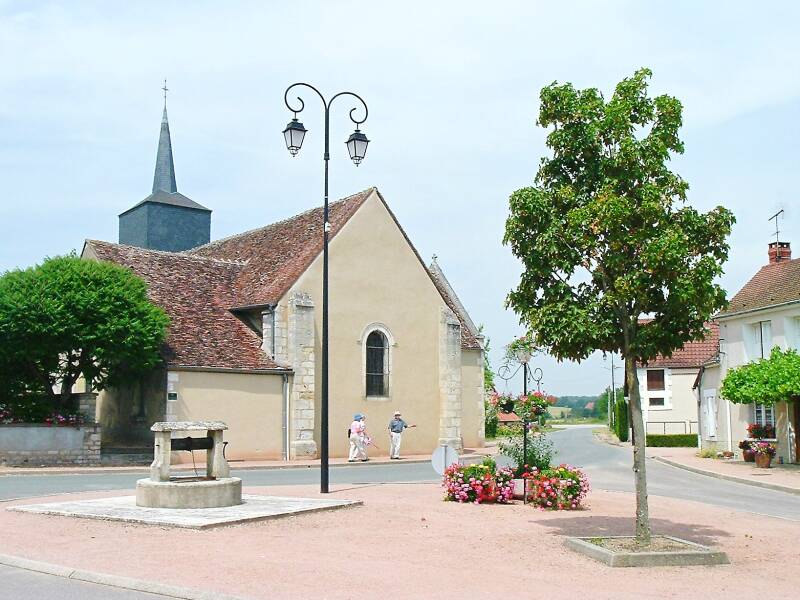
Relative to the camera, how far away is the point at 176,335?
1047 inches

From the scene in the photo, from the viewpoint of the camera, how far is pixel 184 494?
42.2ft

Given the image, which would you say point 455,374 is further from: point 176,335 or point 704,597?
point 704,597

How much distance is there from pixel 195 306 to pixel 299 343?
3894 millimetres

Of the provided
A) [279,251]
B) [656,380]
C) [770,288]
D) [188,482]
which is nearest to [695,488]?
[770,288]

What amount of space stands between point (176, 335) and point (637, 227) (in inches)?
758

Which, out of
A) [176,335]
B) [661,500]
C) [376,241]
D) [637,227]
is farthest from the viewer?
[376,241]

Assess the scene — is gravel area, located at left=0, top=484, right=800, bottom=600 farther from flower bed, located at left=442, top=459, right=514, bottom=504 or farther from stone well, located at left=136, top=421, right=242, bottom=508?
stone well, located at left=136, top=421, right=242, bottom=508

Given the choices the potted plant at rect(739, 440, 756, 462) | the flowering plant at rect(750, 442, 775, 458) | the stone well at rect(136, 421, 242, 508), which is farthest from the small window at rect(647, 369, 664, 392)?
the stone well at rect(136, 421, 242, 508)

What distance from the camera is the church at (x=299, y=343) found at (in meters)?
26.5

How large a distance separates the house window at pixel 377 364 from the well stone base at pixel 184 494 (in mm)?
16985

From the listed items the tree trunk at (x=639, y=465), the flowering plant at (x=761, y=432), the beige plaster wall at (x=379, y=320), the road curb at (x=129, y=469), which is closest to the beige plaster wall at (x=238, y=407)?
the road curb at (x=129, y=469)

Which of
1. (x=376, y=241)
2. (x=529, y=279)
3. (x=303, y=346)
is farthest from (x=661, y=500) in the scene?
(x=376, y=241)

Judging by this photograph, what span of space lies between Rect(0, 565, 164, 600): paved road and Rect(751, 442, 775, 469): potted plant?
878 inches

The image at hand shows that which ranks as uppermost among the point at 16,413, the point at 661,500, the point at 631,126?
the point at 631,126
